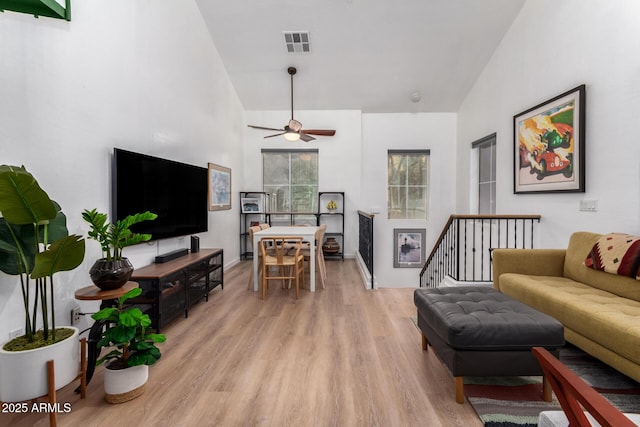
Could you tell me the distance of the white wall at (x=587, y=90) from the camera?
2764mm

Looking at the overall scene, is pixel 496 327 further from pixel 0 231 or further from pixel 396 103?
pixel 396 103

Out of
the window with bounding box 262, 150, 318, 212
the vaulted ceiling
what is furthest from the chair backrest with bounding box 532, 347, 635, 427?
the window with bounding box 262, 150, 318, 212

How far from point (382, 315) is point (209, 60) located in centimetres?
435

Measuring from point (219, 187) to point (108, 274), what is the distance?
10.4ft

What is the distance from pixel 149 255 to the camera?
3271 millimetres

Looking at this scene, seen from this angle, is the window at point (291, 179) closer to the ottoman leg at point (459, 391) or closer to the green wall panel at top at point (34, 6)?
the green wall panel at top at point (34, 6)

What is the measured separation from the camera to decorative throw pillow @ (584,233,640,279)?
2.31 metres

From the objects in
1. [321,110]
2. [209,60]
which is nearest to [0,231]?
[209,60]

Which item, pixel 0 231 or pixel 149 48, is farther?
pixel 149 48

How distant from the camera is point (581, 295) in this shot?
2.40 metres

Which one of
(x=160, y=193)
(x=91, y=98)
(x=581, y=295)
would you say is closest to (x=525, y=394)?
(x=581, y=295)

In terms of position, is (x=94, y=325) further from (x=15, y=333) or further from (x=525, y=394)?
(x=525, y=394)

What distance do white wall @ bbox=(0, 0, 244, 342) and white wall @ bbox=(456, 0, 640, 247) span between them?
4.48 meters

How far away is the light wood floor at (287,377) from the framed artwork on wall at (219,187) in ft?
6.57
